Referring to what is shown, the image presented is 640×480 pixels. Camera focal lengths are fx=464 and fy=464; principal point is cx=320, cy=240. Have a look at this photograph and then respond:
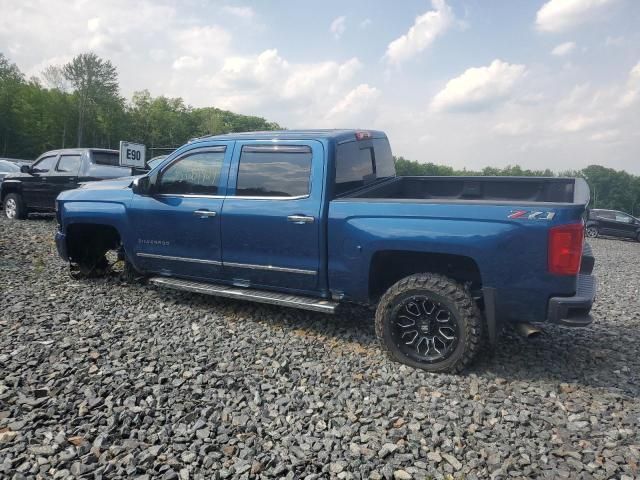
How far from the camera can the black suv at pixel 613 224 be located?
21.2 metres

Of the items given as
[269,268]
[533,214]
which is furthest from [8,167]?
[533,214]

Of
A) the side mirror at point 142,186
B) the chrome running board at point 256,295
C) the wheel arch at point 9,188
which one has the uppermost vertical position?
the side mirror at point 142,186

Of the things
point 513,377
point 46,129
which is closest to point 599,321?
point 513,377

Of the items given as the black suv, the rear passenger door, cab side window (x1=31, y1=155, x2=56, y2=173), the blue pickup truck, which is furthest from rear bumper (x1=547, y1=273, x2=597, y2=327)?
the black suv

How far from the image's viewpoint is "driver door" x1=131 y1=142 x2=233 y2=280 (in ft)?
15.2

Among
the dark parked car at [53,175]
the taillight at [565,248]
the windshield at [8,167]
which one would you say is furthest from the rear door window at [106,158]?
the taillight at [565,248]

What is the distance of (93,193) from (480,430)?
Result: 15.7 ft

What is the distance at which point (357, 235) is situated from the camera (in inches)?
152

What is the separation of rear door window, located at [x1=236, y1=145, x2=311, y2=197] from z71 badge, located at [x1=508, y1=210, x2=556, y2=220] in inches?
68.4

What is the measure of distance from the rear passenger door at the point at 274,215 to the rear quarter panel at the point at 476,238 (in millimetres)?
324

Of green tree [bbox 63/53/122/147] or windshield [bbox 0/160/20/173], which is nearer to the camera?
windshield [bbox 0/160/20/173]

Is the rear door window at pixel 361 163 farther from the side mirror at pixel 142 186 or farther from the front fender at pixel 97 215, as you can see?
the front fender at pixel 97 215

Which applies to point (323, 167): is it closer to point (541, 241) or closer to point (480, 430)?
point (541, 241)

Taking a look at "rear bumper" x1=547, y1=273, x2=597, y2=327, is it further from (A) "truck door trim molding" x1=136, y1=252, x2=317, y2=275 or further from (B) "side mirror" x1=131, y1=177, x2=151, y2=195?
(B) "side mirror" x1=131, y1=177, x2=151, y2=195
